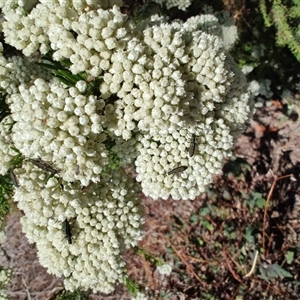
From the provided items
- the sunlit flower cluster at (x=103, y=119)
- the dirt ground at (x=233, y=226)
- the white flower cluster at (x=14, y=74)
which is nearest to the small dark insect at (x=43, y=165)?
the sunlit flower cluster at (x=103, y=119)

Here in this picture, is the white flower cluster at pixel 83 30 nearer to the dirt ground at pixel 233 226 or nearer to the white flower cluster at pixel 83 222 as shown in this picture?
the white flower cluster at pixel 83 222

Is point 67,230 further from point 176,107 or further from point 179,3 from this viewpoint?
point 179,3

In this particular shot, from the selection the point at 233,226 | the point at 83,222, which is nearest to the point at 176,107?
the point at 83,222

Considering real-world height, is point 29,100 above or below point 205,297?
above

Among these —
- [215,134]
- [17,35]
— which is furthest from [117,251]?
[17,35]

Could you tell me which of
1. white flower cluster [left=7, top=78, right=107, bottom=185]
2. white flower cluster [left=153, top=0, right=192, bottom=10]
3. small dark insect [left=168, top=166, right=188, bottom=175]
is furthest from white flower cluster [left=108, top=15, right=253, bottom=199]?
white flower cluster [left=153, top=0, right=192, bottom=10]

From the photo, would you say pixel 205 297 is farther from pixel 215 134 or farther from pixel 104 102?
pixel 104 102

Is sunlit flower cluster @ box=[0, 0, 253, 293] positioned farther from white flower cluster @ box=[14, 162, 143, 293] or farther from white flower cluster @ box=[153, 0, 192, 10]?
Result: white flower cluster @ box=[153, 0, 192, 10]
